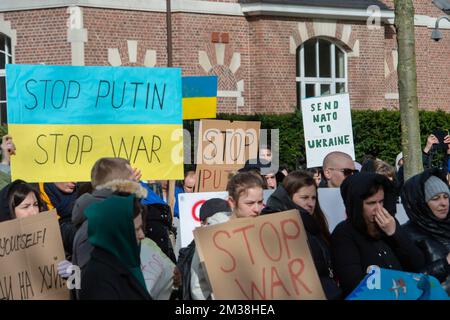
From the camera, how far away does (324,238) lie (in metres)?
6.72

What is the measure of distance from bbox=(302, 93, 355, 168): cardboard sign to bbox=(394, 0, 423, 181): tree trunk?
2.47 feet

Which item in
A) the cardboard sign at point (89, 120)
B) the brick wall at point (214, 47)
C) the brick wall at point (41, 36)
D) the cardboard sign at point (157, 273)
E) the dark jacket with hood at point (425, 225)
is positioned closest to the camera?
the cardboard sign at point (157, 273)

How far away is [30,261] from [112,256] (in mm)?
1755

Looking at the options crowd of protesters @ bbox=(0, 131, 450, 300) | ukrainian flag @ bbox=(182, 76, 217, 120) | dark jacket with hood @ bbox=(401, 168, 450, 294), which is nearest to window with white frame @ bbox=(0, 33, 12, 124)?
ukrainian flag @ bbox=(182, 76, 217, 120)

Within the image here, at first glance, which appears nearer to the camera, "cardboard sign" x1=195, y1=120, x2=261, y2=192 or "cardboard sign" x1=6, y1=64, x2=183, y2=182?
"cardboard sign" x1=6, y1=64, x2=183, y2=182

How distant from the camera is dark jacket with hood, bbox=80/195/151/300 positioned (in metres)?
5.14

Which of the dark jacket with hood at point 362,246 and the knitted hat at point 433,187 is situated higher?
the knitted hat at point 433,187

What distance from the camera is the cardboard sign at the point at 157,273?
6.07 metres

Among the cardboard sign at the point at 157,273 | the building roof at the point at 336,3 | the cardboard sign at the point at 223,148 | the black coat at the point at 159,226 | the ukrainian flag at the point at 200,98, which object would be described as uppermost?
the building roof at the point at 336,3

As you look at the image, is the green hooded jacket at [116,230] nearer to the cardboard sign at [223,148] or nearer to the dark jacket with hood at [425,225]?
the dark jacket with hood at [425,225]

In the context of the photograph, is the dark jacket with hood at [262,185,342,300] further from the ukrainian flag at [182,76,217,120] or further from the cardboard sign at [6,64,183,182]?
the ukrainian flag at [182,76,217,120]

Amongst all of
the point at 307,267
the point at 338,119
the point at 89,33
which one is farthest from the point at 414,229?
the point at 89,33

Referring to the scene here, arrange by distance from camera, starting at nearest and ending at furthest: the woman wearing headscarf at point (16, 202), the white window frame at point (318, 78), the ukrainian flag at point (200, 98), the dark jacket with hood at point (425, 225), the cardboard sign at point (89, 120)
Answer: the dark jacket with hood at point (425, 225), the woman wearing headscarf at point (16, 202), the cardboard sign at point (89, 120), the ukrainian flag at point (200, 98), the white window frame at point (318, 78)

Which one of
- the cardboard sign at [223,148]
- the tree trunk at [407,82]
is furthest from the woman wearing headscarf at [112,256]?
the tree trunk at [407,82]
